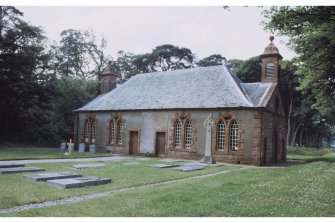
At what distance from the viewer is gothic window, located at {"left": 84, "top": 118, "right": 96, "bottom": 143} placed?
3403cm

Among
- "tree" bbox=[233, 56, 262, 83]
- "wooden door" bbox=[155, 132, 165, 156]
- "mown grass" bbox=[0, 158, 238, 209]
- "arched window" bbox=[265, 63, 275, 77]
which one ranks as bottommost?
"mown grass" bbox=[0, 158, 238, 209]

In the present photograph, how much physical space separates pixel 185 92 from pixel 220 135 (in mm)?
5259

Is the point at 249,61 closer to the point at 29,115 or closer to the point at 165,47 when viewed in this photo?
the point at 165,47

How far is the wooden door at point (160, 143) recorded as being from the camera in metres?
29.0

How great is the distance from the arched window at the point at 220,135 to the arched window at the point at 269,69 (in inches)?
251

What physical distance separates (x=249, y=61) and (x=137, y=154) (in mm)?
26299

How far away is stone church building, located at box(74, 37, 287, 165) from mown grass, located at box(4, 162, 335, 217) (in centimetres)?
1254

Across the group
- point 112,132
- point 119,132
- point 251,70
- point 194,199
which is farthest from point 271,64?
point 194,199

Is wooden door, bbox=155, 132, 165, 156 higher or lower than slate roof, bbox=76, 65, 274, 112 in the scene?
lower

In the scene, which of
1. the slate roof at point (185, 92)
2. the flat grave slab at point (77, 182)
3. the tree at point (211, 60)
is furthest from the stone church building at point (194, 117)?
the tree at point (211, 60)

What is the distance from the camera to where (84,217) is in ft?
25.5

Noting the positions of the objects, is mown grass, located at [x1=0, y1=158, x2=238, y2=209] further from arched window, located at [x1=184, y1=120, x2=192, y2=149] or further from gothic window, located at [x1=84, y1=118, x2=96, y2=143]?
gothic window, located at [x1=84, y1=118, x2=96, y2=143]

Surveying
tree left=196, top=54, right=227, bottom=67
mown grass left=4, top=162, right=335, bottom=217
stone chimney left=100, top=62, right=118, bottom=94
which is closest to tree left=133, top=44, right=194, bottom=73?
tree left=196, top=54, right=227, bottom=67

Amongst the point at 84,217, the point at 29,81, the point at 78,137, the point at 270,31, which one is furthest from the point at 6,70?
the point at 84,217
